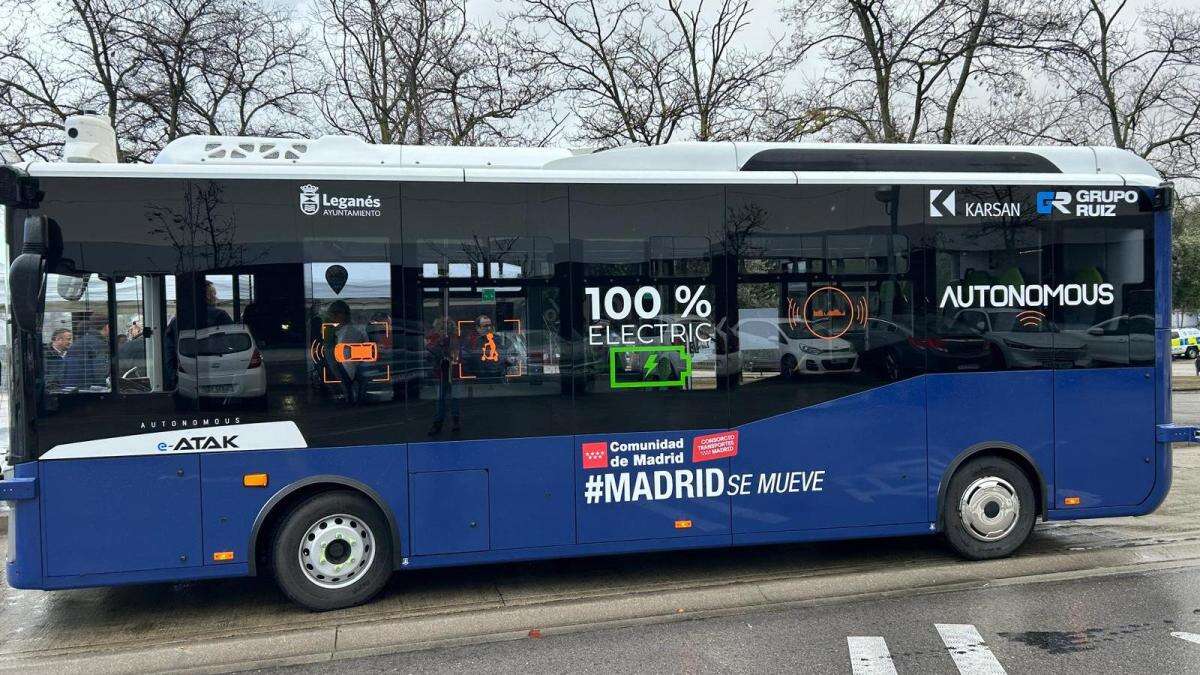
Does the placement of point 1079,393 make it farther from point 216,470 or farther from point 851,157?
point 216,470

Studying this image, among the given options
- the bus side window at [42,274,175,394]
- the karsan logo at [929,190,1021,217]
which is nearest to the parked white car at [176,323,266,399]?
the bus side window at [42,274,175,394]

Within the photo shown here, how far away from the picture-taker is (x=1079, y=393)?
22.1 feet

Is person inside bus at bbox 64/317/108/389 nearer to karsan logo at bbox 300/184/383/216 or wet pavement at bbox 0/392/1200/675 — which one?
karsan logo at bbox 300/184/383/216

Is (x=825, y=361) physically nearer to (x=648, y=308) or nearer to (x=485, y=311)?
(x=648, y=308)

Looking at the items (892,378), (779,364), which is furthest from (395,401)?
(892,378)

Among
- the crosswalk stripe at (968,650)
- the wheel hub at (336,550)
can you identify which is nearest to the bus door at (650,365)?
the wheel hub at (336,550)

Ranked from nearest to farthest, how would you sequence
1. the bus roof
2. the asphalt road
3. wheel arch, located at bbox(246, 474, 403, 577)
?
1. the asphalt road
2. wheel arch, located at bbox(246, 474, 403, 577)
3. the bus roof

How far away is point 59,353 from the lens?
5.29m

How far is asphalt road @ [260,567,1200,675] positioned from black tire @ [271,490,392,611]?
0.90m

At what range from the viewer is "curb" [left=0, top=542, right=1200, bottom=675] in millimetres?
5070

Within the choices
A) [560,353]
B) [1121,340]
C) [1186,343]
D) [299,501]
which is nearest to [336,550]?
[299,501]

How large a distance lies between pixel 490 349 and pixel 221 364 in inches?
70.0

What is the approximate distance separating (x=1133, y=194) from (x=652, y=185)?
13.3 feet

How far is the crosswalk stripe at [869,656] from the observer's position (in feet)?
15.2
